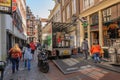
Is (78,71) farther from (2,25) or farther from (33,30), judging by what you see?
(33,30)

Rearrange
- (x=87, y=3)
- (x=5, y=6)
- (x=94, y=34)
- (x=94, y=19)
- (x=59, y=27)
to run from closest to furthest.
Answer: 1. (x=5, y=6)
2. (x=94, y=19)
3. (x=94, y=34)
4. (x=59, y=27)
5. (x=87, y=3)

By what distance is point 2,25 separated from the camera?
15898 mm

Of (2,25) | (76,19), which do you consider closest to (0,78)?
(2,25)

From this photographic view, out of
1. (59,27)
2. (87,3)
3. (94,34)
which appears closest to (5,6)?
(59,27)

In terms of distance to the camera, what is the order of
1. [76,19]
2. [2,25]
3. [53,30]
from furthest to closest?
1. [76,19]
2. [53,30]
3. [2,25]

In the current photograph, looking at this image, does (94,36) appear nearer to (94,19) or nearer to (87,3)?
(94,19)

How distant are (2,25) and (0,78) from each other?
27.4 ft

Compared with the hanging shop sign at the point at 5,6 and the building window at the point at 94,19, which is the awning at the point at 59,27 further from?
the hanging shop sign at the point at 5,6

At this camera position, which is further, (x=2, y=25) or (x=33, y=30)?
(x=33, y=30)

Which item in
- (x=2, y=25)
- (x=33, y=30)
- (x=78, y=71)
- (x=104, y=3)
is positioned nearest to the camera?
(x=78, y=71)

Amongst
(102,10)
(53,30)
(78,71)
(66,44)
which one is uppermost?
(102,10)

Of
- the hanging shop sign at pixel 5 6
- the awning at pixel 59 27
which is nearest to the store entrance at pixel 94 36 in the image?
the awning at pixel 59 27

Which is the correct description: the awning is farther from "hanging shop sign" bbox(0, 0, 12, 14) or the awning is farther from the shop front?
"hanging shop sign" bbox(0, 0, 12, 14)

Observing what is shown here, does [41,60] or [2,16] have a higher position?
[2,16]
